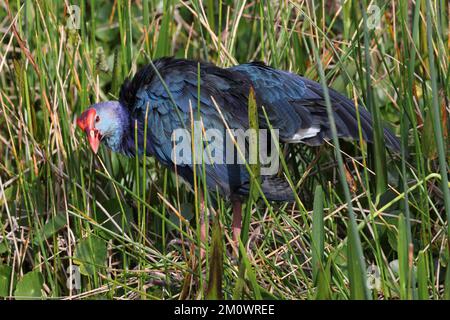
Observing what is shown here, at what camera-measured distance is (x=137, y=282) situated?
2375 mm

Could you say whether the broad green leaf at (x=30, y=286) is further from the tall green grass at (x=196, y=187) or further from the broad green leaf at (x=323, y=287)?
the broad green leaf at (x=323, y=287)

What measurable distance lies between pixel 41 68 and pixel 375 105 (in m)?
0.98

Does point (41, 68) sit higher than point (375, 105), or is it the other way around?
point (41, 68)

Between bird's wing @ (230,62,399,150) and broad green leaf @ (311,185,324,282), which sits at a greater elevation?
bird's wing @ (230,62,399,150)

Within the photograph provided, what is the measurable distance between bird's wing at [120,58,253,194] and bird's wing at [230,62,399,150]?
0.08 m

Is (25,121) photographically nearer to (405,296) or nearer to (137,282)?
(137,282)

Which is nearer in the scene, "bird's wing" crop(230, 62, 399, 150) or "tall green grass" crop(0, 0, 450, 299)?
"tall green grass" crop(0, 0, 450, 299)

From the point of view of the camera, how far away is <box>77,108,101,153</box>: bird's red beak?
2521 mm

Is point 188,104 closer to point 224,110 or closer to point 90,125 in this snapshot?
point 224,110

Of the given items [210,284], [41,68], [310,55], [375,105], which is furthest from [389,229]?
[41,68]

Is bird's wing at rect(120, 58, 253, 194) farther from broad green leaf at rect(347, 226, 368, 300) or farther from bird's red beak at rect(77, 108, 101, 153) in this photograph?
broad green leaf at rect(347, 226, 368, 300)

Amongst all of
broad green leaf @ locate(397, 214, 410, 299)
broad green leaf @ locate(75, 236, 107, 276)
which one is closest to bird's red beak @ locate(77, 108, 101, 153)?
broad green leaf @ locate(75, 236, 107, 276)
